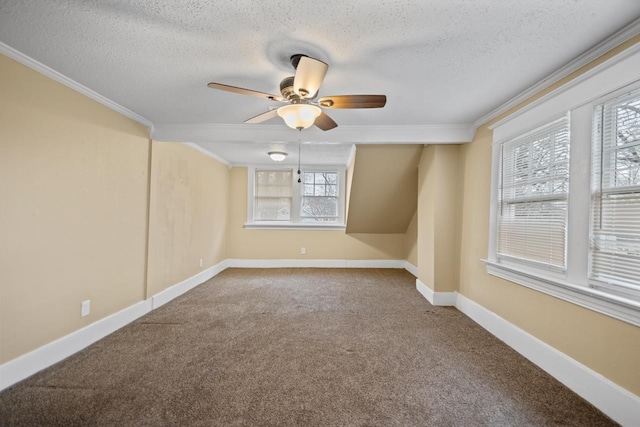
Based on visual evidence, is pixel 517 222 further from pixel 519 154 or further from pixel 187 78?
pixel 187 78

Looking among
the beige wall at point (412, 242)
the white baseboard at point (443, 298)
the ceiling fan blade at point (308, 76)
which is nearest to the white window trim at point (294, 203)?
the beige wall at point (412, 242)

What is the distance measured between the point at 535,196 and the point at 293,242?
13.7ft

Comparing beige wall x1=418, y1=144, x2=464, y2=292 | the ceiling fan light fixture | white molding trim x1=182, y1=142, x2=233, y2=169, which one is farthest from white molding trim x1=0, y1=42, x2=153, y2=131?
beige wall x1=418, y1=144, x2=464, y2=292

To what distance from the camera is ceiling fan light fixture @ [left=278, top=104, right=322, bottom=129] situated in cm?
183

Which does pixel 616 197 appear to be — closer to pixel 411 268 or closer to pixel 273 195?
pixel 411 268

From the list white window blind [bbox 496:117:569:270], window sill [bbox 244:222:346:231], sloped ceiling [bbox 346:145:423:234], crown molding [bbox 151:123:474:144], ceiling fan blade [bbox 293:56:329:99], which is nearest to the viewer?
ceiling fan blade [bbox 293:56:329:99]

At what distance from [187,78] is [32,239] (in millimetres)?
1623

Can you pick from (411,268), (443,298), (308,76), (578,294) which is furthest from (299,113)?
(411,268)

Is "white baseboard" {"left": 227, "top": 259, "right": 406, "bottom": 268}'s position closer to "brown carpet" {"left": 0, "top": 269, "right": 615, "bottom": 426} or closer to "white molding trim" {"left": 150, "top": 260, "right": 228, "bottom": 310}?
"white molding trim" {"left": 150, "top": 260, "right": 228, "bottom": 310}

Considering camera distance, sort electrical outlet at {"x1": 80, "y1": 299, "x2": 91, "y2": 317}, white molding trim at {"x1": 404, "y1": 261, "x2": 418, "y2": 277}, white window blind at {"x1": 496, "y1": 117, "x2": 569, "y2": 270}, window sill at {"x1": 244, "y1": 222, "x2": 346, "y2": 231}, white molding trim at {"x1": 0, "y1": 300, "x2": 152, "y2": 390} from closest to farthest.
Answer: white molding trim at {"x1": 0, "y1": 300, "x2": 152, "y2": 390}, white window blind at {"x1": 496, "y1": 117, "x2": 569, "y2": 270}, electrical outlet at {"x1": 80, "y1": 299, "x2": 91, "y2": 317}, white molding trim at {"x1": 404, "y1": 261, "x2": 418, "y2": 277}, window sill at {"x1": 244, "y1": 222, "x2": 346, "y2": 231}

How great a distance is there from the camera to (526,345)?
2.17 m

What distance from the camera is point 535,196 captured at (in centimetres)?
216

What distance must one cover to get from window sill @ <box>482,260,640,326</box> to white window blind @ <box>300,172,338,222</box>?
139 inches

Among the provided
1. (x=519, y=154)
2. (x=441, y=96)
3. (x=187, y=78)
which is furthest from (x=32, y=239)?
(x=519, y=154)
